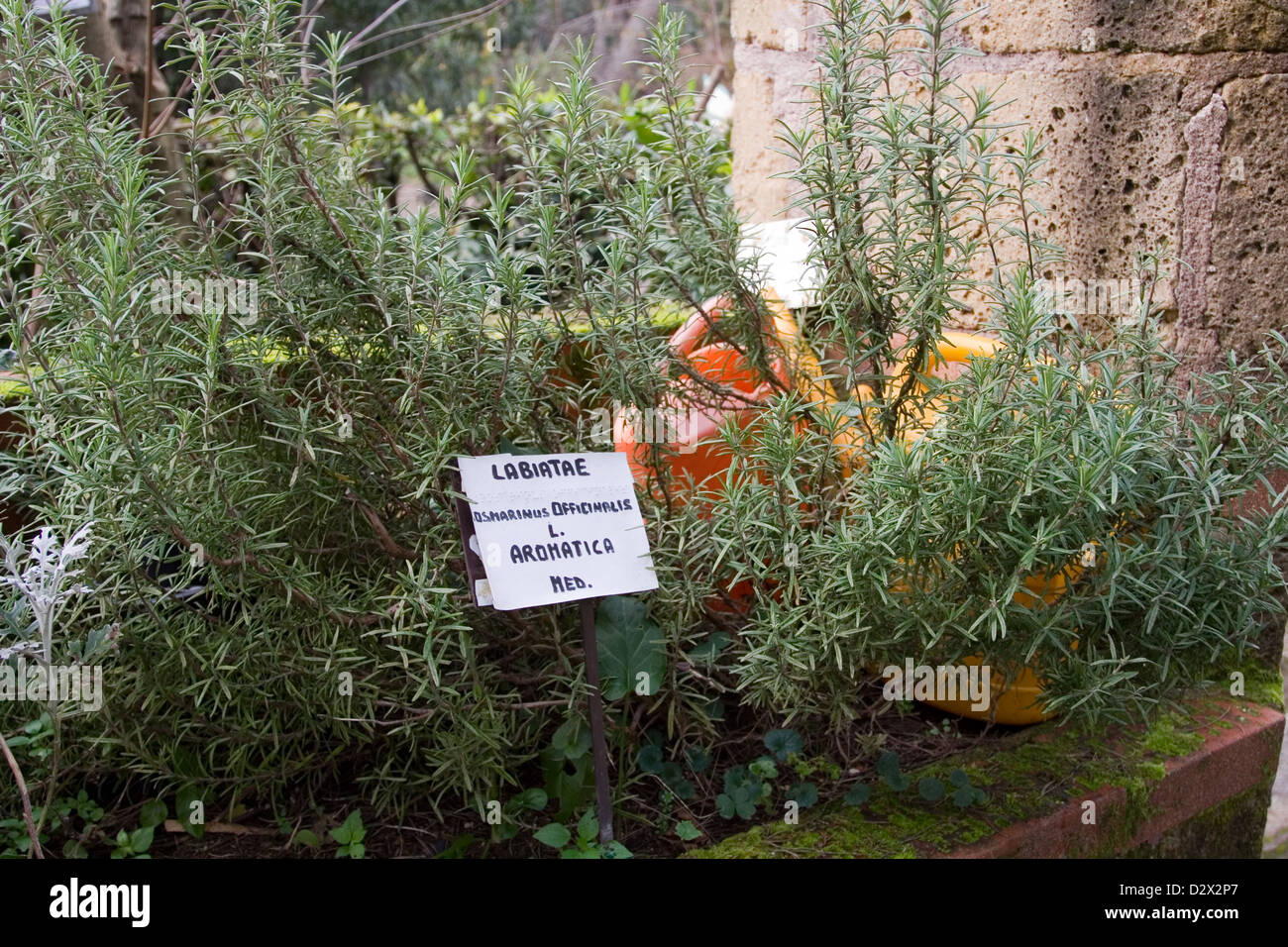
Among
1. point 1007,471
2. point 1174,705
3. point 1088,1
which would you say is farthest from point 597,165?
point 1174,705

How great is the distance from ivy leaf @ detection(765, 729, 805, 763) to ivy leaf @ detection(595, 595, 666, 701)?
25 centimetres

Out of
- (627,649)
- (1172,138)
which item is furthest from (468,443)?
(1172,138)

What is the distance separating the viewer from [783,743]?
2039 millimetres

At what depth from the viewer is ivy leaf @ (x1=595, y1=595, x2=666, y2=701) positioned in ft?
6.29

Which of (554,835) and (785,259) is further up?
(785,259)

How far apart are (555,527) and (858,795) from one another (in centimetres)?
75

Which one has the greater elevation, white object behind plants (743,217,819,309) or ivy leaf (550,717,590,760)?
white object behind plants (743,217,819,309)

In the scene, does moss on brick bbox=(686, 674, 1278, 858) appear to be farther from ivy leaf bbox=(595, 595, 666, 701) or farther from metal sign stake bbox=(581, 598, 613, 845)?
ivy leaf bbox=(595, 595, 666, 701)

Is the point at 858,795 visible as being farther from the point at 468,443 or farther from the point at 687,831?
the point at 468,443

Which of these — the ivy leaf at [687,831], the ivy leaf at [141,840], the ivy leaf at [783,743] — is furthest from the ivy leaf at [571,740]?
the ivy leaf at [141,840]

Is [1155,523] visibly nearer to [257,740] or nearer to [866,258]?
[866,258]

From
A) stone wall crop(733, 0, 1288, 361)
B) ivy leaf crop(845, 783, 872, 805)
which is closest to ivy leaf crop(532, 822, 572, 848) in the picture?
ivy leaf crop(845, 783, 872, 805)

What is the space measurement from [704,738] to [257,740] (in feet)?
2.71

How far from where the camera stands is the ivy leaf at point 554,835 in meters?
1.81
